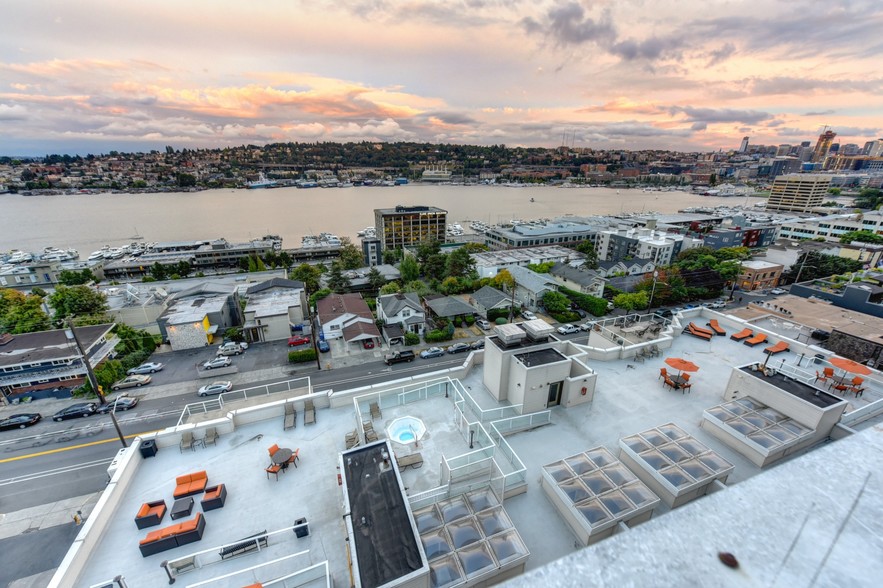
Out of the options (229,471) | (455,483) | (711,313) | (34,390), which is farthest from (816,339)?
(34,390)

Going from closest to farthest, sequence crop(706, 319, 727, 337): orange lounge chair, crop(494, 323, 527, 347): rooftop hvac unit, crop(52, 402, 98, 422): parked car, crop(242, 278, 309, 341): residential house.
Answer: crop(494, 323, 527, 347): rooftop hvac unit < crop(706, 319, 727, 337): orange lounge chair < crop(52, 402, 98, 422): parked car < crop(242, 278, 309, 341): residential house

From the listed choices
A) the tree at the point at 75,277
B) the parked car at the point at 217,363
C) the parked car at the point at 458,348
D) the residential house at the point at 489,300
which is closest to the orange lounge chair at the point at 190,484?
the parked car at the point at 217,363

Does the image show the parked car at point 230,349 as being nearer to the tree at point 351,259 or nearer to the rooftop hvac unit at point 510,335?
the tree at point 351,259

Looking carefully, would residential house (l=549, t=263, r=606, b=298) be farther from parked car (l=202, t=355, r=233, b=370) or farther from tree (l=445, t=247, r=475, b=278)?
parked car (l=202, t=355, r=233, b=370)

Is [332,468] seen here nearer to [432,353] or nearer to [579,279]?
[432,353]

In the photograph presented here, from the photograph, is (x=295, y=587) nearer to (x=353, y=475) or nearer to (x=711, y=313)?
(x=353, y=475)

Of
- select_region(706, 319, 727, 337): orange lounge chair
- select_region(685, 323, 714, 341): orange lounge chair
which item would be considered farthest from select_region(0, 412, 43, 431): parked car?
select_region(706, 319, 727, 337): orange lounge chair

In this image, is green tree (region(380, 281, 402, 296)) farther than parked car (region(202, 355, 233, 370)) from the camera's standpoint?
Yes
